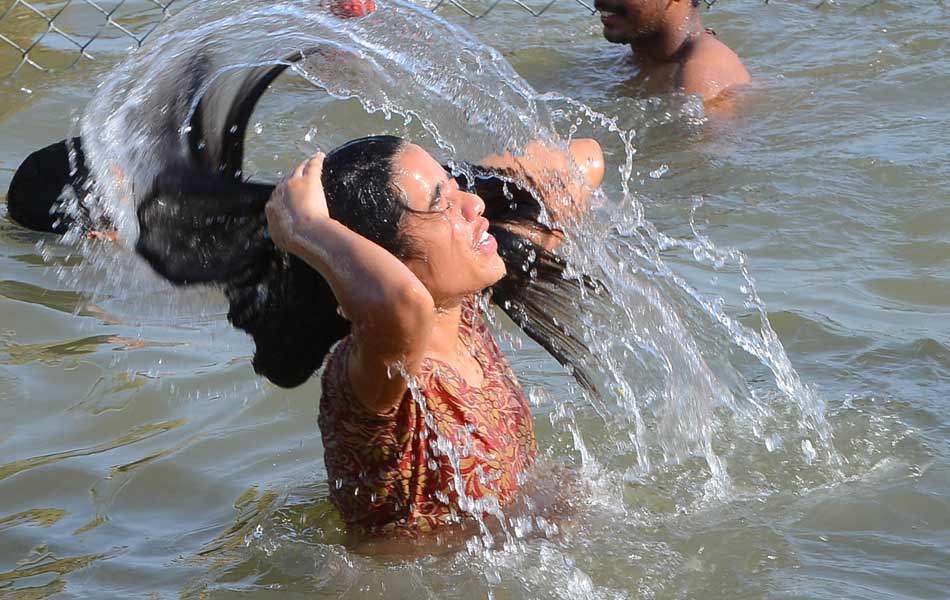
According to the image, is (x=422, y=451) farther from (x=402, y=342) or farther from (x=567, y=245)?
(x=567, y=245)

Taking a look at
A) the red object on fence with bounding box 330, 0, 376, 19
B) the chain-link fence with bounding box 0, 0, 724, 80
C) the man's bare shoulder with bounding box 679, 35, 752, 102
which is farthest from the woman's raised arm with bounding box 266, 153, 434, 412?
the chain-link fence with bounding box 0, 0, 724, 80

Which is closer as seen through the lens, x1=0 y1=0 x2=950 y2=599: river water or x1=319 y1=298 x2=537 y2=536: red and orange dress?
x1=319 y1=298 x2=537 y2=536: red and orange dress

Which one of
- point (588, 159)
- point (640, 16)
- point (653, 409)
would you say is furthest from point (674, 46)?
point (653, 409)

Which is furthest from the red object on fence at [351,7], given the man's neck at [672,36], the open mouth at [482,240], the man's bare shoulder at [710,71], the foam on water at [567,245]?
the man's neck at [672,36]

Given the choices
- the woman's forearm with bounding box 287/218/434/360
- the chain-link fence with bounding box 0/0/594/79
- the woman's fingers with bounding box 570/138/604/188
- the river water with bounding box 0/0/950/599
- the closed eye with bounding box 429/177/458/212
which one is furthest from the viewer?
Result: the chain-link fence with bounding box 0/0/594/79

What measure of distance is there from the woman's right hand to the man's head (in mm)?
4151

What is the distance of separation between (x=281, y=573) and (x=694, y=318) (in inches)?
74.6

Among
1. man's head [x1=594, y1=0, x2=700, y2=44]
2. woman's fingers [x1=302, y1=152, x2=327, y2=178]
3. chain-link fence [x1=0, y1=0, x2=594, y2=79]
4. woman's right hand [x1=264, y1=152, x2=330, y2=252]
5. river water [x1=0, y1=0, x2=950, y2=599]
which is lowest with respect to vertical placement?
chain-link fence [x1=0, y1=0, x2=594, y2=79]

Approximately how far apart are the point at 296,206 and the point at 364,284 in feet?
0.91

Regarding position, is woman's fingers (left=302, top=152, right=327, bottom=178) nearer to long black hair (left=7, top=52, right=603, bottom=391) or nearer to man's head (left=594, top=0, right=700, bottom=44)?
long black hair (left=7, top=52, right=603, bottom=391)

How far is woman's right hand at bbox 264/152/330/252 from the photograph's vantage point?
3.10 m

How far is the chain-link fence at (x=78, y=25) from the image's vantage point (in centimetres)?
812

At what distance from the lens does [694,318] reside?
4.81m

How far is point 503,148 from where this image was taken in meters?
3.95
